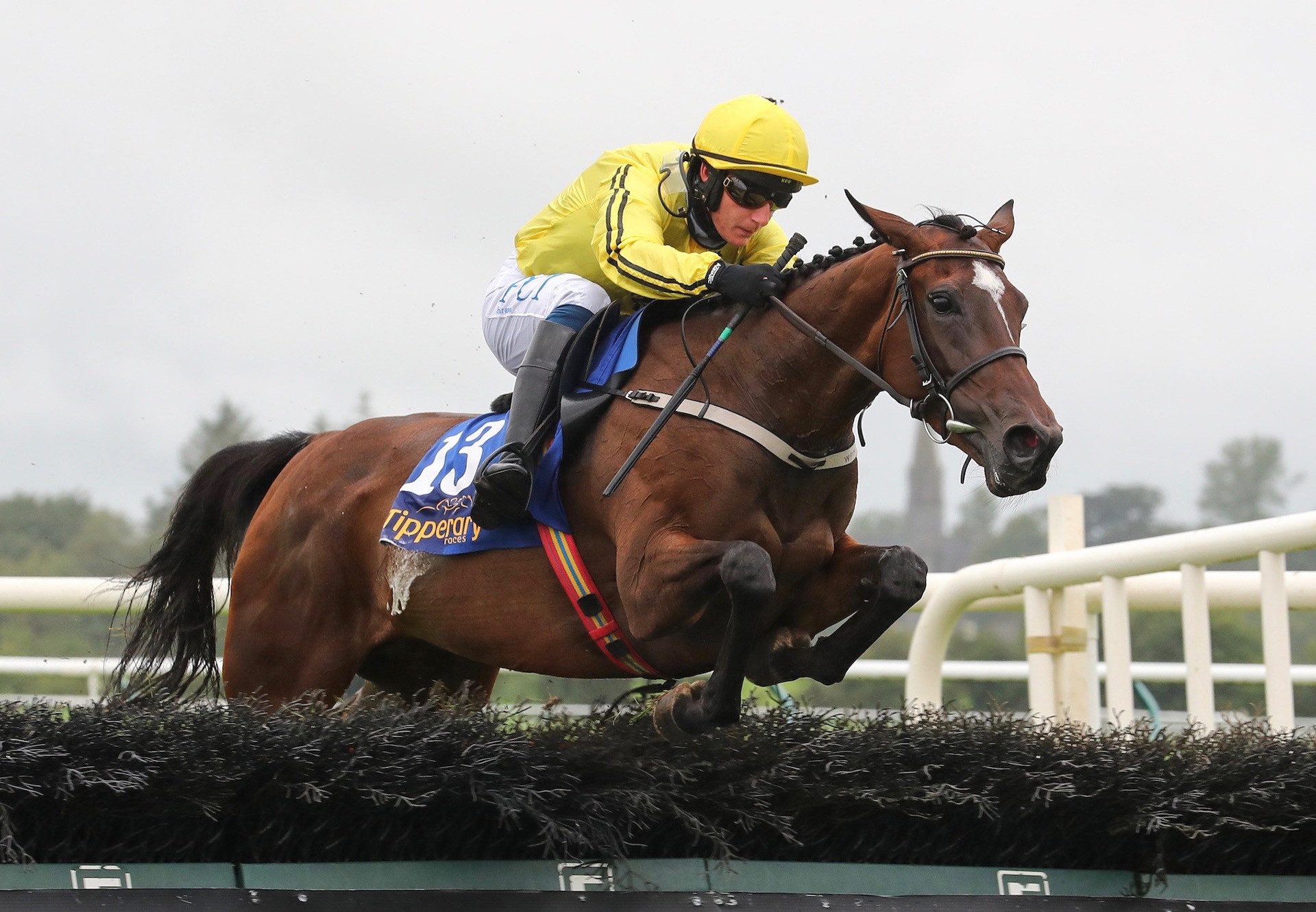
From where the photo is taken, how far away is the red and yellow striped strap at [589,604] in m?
3.74

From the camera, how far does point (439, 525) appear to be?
4047mm

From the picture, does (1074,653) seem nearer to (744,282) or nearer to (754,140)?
(744,282)

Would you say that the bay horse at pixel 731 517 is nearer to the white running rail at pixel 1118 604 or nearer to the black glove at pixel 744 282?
the black glove at pixel 744 282

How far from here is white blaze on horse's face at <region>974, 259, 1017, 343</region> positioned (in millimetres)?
3211

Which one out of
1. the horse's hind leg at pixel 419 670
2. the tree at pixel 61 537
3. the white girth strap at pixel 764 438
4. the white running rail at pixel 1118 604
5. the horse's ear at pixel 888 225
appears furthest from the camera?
the tree at pixel 61 537

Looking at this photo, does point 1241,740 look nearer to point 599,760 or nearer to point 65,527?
point 599,760

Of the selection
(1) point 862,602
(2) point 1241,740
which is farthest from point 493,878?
(2) point 1241,740

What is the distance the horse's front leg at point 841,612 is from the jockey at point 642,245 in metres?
0.67

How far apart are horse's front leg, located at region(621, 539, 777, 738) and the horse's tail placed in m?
2.01

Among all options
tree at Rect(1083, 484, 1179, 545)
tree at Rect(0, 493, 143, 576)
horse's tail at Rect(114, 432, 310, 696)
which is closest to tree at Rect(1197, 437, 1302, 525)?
tree at Rect(1083, 484, 1179, 545)

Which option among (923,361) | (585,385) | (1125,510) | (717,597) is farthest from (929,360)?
(1125,510)

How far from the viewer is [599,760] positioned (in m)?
3.27

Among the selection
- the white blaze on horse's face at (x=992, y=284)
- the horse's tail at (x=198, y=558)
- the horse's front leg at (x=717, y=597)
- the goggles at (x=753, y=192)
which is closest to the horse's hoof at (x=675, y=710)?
the horse's front leg at (x=717, y=597)

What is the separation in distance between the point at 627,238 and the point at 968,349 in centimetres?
93
